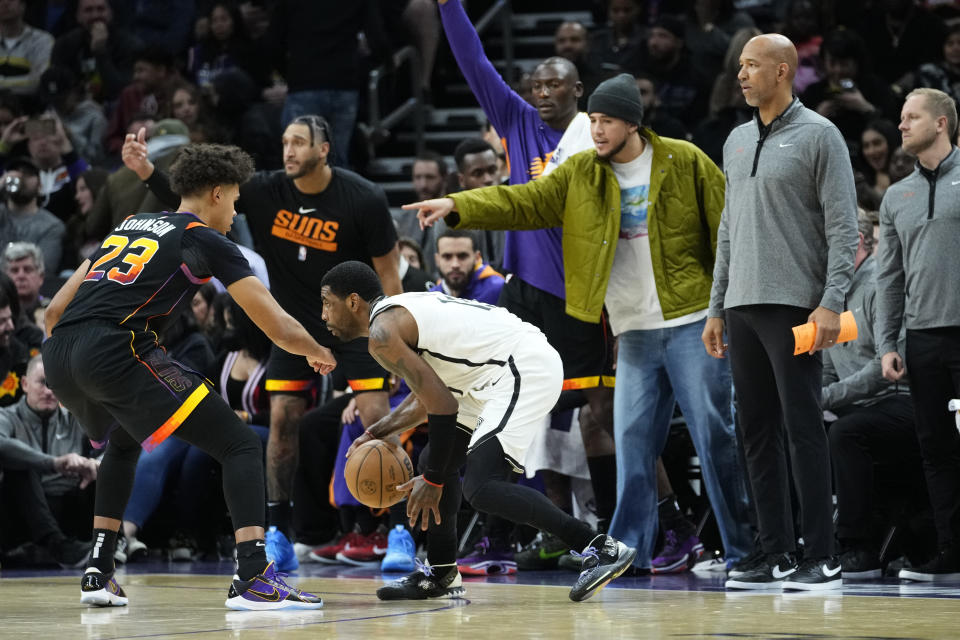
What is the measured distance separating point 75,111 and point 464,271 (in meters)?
6.91

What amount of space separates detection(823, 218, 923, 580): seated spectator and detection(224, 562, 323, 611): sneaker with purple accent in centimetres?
274

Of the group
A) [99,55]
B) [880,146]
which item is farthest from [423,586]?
[99,55]

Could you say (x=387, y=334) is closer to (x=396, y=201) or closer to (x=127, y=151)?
(x=127, y=151)

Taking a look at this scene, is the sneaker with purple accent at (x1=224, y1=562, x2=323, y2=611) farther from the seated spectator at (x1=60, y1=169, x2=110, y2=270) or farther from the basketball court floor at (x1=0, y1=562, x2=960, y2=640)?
the seated spectator at (x1=60, y1=169, x2=110, y2=270)

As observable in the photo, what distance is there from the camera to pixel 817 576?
5594 mm

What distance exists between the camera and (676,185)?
21.4 feet

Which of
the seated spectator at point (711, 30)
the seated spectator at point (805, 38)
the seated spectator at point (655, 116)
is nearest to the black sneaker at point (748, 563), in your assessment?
the seated spectator at point (655, 116)

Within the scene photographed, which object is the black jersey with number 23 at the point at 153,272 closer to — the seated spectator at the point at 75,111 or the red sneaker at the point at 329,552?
the red sneaker at the point at 329,552

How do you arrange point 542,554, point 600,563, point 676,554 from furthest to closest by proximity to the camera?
point 542,554 < point 676,554 < point 600,563

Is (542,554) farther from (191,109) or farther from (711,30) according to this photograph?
(191,109)

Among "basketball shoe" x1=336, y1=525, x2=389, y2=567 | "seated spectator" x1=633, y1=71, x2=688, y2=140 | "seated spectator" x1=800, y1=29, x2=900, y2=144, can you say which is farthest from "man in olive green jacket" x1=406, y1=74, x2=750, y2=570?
"seated spectator" x1=800, y1=29, x2=900, y2=144

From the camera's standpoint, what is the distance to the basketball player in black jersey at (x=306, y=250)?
7.36m

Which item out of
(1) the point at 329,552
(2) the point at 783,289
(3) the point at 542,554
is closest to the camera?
(2) the point at 783,289

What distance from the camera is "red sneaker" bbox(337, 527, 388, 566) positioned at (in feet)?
26.0
